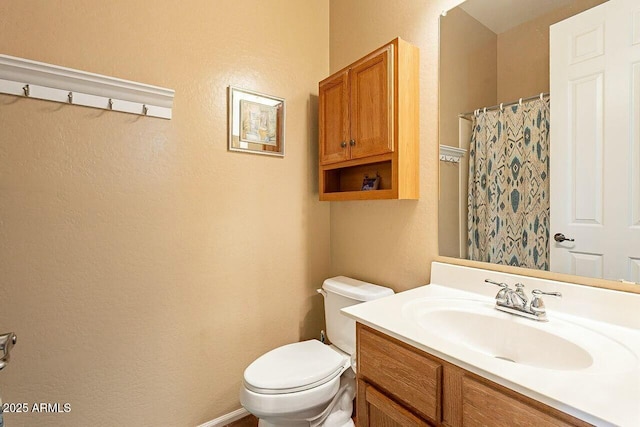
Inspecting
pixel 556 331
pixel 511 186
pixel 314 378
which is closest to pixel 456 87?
pixel 511 186

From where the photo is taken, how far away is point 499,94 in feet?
4.03

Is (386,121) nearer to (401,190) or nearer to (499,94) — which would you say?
(401,190)

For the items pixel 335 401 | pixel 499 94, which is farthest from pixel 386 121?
pixel 335 401

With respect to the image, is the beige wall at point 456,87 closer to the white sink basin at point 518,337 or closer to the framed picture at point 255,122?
the white sink basin at point 518,337

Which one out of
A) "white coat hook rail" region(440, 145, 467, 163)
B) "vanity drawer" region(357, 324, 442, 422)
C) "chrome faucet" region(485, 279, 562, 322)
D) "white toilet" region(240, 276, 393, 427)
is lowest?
"white toilet" region(240, 276, 393, 427)

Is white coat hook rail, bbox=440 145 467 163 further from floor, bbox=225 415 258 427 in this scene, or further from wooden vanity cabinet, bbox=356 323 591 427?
floor, bbox=225 415 258 427

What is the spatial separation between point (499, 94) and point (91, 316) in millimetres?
2001

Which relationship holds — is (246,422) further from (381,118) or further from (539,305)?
(381,118)

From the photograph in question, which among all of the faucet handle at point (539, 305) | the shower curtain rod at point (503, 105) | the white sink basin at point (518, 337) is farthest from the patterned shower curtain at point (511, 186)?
the white sink basin at point (518, 337)

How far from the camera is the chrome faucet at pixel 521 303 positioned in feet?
3.27

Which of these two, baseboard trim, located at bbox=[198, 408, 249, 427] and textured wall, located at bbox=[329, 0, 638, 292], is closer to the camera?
textured wall, located at bbox=[329, 0, 638, 292]

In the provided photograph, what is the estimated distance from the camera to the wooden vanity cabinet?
66 centimetres

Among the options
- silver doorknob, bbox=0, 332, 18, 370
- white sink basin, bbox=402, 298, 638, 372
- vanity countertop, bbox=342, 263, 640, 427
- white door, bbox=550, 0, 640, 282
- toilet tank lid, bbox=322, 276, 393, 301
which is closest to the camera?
vanity countertop, bbox=342, 263, 640, 427

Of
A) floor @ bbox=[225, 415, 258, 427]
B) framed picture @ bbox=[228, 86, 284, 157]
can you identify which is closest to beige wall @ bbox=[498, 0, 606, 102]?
framed picture @ bbox=[228, 86, 284, 157]
